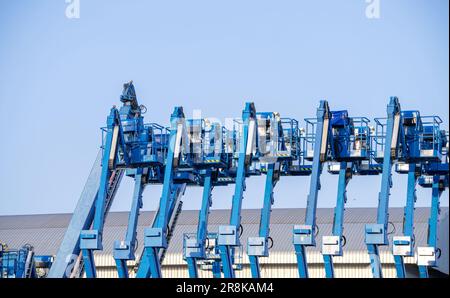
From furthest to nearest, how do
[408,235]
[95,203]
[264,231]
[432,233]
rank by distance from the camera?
[432,233] → [95,203] → [408,235] → [264,231]

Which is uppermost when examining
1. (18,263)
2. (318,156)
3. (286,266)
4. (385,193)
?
(318,156)

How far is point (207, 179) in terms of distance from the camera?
2925 centimetres

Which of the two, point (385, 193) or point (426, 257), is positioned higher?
point (385, 193)

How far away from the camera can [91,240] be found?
26.5 metres

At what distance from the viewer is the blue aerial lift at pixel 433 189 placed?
91.1 ft

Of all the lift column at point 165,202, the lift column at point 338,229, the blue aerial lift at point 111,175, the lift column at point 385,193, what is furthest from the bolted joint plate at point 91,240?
the lift column at point 385,193

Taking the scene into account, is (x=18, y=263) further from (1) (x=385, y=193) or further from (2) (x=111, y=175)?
(1) (x=385, y=193)

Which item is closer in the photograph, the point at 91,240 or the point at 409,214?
the point at 91,240

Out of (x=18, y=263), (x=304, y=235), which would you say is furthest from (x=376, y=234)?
(x=18, y=263)

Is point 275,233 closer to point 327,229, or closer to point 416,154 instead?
point 327,229

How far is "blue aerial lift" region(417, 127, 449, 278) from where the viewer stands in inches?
1093

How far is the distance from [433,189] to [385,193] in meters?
4.81
